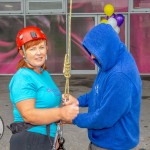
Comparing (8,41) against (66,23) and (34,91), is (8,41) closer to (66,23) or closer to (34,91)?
(66,23)

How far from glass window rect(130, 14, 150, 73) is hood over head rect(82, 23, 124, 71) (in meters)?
10.1

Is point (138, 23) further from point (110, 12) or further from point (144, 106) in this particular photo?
point (144, 106)

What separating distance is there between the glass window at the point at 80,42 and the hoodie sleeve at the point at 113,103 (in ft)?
33.1

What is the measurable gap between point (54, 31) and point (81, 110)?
19.4ft

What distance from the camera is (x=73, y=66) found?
40.7ft

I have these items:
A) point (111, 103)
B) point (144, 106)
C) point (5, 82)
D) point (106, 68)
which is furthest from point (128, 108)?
point (5, 82)

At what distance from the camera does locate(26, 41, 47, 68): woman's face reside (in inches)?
88.3

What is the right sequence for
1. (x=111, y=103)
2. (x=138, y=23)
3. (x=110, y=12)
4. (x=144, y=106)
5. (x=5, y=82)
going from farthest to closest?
(x=138, y=23)
(x=5, y=82)
(x=110, y=12)
(x=144, y=106)
(x=111, y=103)

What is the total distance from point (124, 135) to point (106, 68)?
0.42 metres

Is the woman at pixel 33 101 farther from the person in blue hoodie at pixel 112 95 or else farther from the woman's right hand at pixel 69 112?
the person in blue hoodie at pixel 112 95

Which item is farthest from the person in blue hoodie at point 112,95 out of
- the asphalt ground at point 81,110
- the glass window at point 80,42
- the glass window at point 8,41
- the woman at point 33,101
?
the glass window at point 8,41

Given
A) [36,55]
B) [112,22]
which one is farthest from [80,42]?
[36,55]

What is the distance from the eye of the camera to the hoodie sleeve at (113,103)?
2.06 m

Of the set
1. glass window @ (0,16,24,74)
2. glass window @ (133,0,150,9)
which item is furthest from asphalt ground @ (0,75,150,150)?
glass window @ (133,0,150,9)
